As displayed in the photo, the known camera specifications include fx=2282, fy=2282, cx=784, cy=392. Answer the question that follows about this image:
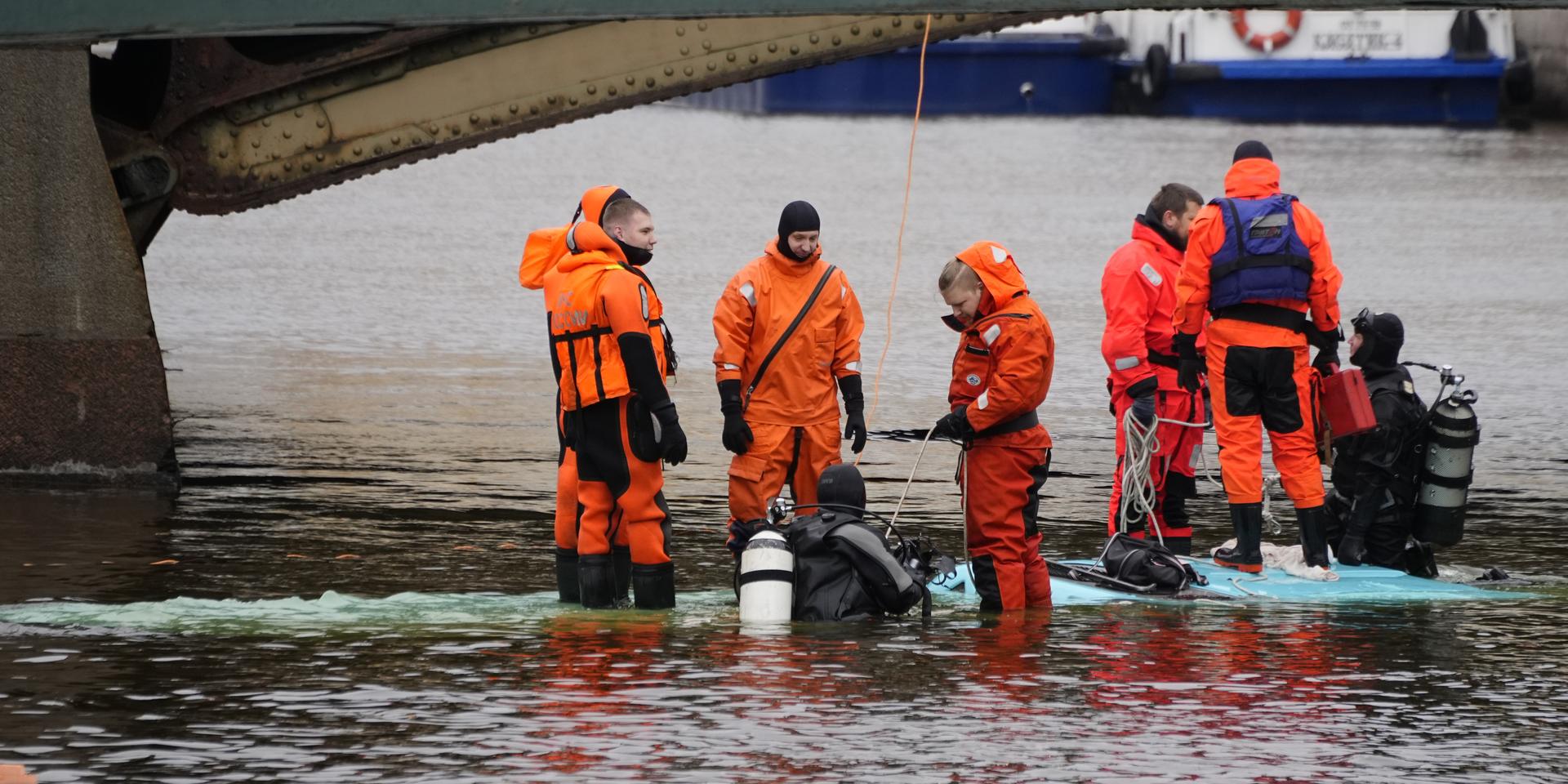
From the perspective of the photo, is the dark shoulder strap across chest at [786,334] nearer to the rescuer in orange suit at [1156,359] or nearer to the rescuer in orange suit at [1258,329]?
the rescuer in orange suit at [1156,359]

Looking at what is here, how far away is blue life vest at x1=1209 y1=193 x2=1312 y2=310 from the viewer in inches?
365

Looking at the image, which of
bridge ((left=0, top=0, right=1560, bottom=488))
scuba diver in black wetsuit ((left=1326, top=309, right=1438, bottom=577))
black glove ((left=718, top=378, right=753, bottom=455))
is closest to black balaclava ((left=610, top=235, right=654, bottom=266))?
black glove ((left=718, top=378, right=753, bottom=455))

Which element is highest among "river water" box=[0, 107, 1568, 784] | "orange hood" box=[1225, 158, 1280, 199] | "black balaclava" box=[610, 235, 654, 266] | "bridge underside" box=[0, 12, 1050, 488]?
"bridge underside" box=[0, 12, 1050, 488]

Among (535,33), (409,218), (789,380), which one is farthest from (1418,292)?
(409,218)

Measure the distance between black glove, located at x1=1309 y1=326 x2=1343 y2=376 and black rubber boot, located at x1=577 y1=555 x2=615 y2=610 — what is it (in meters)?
3.17

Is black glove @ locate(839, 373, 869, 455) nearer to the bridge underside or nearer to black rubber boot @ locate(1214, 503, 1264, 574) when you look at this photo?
black rubber boot @ locate(1214, 503, 1264, 574)

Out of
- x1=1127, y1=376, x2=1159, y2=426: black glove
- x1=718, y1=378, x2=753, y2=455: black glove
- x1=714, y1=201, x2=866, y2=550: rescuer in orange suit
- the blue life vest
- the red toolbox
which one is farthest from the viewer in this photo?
x1=1127, y1=376, x2=1159, y2=426: black glove

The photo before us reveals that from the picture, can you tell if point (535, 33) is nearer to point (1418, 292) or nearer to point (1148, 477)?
point (1148, 477)

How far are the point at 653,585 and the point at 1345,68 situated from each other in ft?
158

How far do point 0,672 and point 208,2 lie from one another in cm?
219

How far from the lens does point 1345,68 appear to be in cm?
5391

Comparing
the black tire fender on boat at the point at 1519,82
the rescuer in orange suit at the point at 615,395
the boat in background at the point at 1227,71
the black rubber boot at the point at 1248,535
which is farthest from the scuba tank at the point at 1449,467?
the black tire fender on boat at the point at 1519,82

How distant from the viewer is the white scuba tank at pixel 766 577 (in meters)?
8.05

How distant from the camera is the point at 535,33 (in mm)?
12391
